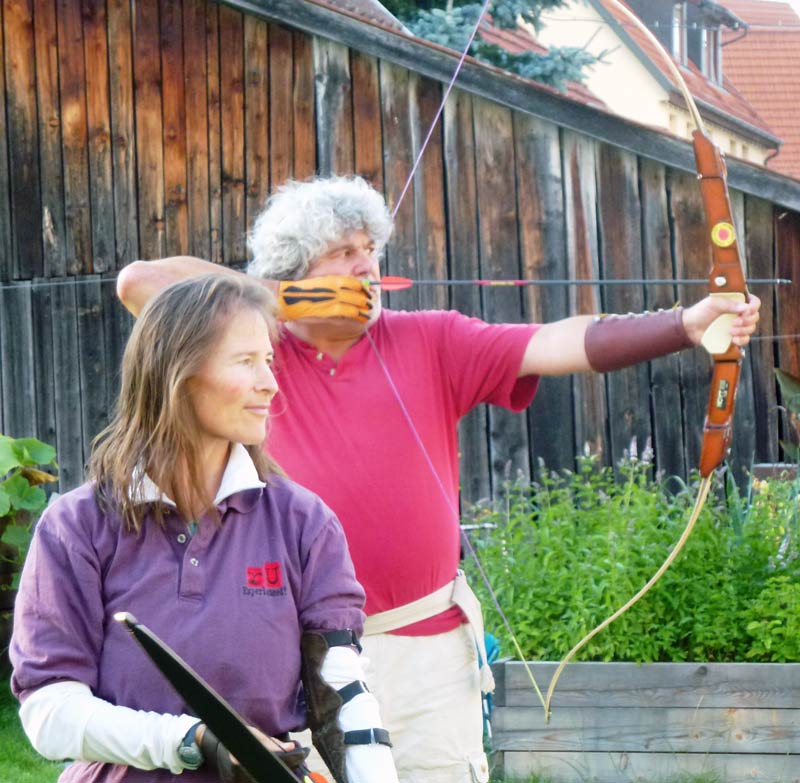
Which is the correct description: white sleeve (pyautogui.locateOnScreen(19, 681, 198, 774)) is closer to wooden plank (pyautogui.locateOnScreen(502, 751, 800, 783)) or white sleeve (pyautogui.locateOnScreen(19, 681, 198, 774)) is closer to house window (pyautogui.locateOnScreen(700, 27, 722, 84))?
wooden plank (pyautogui.locateOnScreen(502, 751, 800, 783))

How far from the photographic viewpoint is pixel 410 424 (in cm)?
266

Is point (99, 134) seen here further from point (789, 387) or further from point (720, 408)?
point (720, 408)

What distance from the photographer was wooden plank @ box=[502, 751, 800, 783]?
3701 mm

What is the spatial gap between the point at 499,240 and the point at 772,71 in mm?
18053

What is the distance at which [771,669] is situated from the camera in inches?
146

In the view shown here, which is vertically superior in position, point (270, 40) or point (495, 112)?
point (270, 40)

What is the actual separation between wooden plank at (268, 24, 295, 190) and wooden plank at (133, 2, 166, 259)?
1.87ft

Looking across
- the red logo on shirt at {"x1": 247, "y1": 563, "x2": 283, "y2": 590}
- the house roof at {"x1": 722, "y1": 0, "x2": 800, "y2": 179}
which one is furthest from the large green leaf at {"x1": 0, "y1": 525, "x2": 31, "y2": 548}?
the house roof at {"x1": 722, "y1": 0, "x2": 800, "y2": 179}

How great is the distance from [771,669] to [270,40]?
362 cm

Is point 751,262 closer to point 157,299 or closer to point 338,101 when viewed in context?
point 338,101

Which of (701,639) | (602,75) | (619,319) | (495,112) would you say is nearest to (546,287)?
(495,112)

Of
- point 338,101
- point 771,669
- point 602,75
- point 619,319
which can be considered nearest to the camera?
point 619,319


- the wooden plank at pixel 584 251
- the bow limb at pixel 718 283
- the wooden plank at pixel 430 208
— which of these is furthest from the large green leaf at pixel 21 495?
the bow limb at pixel 718 283

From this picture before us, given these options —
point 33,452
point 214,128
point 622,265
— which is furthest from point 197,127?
point 622,265
